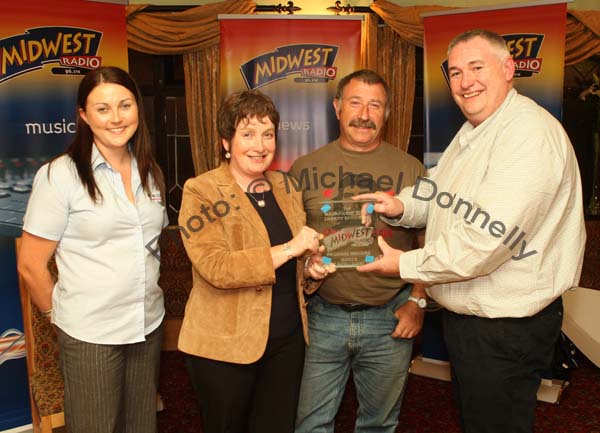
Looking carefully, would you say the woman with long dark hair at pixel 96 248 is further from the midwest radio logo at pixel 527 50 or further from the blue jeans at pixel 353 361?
the midwest radio logo at pixel 527 50

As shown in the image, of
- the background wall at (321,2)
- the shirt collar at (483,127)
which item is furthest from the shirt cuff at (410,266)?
the background wall at (321,2)

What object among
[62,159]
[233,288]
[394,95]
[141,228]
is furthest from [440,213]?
[394,95]

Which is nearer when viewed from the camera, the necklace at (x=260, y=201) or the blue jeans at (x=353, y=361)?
the necklace at (x=260, y=201)

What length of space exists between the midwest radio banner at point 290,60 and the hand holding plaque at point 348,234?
2.37 m

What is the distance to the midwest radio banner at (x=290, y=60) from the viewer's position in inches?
184

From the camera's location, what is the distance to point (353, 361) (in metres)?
2.78

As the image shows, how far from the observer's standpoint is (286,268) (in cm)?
239

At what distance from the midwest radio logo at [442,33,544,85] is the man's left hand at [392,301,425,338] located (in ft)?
8.73

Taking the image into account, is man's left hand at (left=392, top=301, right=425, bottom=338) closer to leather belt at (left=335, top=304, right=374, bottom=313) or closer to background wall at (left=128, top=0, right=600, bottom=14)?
leather belt at (left=335, top=304, right=374, bottom=313)

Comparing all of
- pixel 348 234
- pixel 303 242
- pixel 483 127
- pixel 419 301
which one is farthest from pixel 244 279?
pixel 483 127

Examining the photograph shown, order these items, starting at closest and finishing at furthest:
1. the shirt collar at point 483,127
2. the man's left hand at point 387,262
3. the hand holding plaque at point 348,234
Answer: the shirt collar at point 483,127 → the man's left hand at point 387,262 → the hand holding plaque at point 348,234

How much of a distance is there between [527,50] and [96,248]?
3.64 meters

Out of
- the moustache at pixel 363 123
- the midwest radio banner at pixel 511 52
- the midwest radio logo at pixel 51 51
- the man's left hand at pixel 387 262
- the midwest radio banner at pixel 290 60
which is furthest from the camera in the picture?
the midwest radio banner at pixel 290 60

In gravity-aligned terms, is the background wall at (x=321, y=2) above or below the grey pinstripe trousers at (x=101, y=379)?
above
